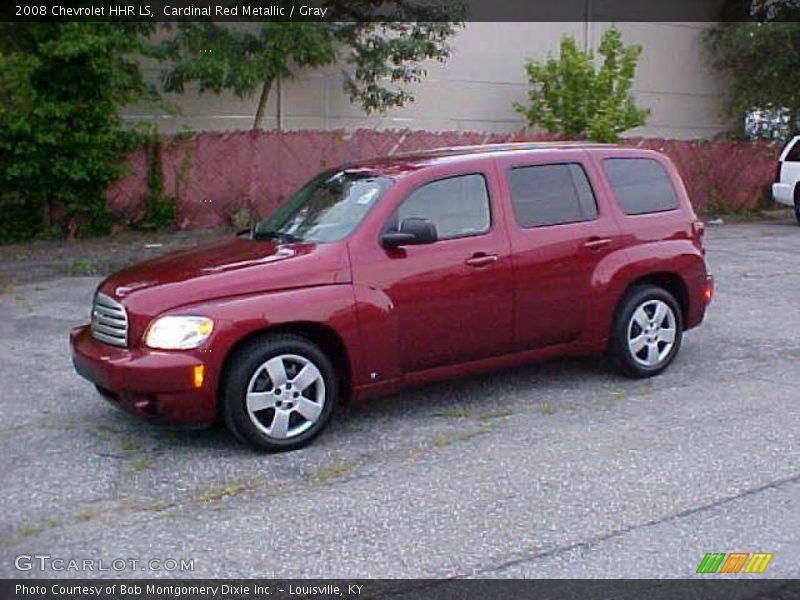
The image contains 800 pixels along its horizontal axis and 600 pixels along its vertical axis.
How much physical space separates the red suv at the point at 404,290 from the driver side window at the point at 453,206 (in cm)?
1

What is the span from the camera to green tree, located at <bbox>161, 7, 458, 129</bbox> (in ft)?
57.4

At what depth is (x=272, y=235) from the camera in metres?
7.29

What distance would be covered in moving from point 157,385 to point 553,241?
293 cm

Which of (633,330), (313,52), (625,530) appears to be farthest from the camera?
(313,52)

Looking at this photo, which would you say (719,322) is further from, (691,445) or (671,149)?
(671,149)

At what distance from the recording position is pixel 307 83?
2088 centimetres

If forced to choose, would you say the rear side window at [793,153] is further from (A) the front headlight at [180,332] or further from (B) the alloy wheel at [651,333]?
(A) the front headlight at [180,332]

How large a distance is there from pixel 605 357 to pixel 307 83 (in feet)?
45.8

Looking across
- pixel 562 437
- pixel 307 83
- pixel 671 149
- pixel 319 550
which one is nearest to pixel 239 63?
pixel 307 83

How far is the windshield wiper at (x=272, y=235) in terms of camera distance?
7045 millimetres

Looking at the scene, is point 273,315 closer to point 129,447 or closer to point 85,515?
point 129,447

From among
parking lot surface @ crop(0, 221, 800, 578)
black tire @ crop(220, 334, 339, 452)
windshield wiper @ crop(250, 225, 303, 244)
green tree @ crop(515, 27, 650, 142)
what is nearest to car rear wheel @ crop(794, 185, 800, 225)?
green tree @ crop(515, 27, 650, 142)

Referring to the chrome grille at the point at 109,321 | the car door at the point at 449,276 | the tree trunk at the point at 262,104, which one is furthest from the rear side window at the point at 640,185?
the tree trunk at the point at 262,104

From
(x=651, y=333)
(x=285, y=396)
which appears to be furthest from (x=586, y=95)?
(x=285, y=396)
